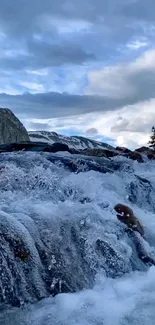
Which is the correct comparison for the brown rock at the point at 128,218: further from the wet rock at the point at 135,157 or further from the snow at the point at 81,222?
the wet rock at the point at 135,157

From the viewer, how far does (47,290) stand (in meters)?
7.61

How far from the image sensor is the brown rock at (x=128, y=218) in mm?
10375

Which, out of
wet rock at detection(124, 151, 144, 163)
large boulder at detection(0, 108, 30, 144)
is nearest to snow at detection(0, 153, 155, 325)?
wet rock at detection(124, 151, 144, 163)

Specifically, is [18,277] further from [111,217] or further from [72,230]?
[111,217]

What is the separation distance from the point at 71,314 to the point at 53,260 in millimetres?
1235

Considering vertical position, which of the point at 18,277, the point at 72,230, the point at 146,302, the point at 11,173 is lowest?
the point at 146,302

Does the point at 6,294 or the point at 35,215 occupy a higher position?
the point at 35,215

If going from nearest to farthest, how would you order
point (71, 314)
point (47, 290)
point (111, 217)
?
point (71, 314) → point (47, 290) → point (111, 217)

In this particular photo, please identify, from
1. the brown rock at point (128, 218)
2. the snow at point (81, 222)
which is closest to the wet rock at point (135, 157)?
the snow at point (81, 222)

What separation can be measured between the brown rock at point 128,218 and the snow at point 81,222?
20 centimetres

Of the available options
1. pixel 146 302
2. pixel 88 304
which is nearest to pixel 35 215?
pixel 88 304

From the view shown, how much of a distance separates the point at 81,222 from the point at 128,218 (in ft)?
5.68

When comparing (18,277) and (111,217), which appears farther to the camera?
(111,217)

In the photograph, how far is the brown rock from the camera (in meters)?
10.4
